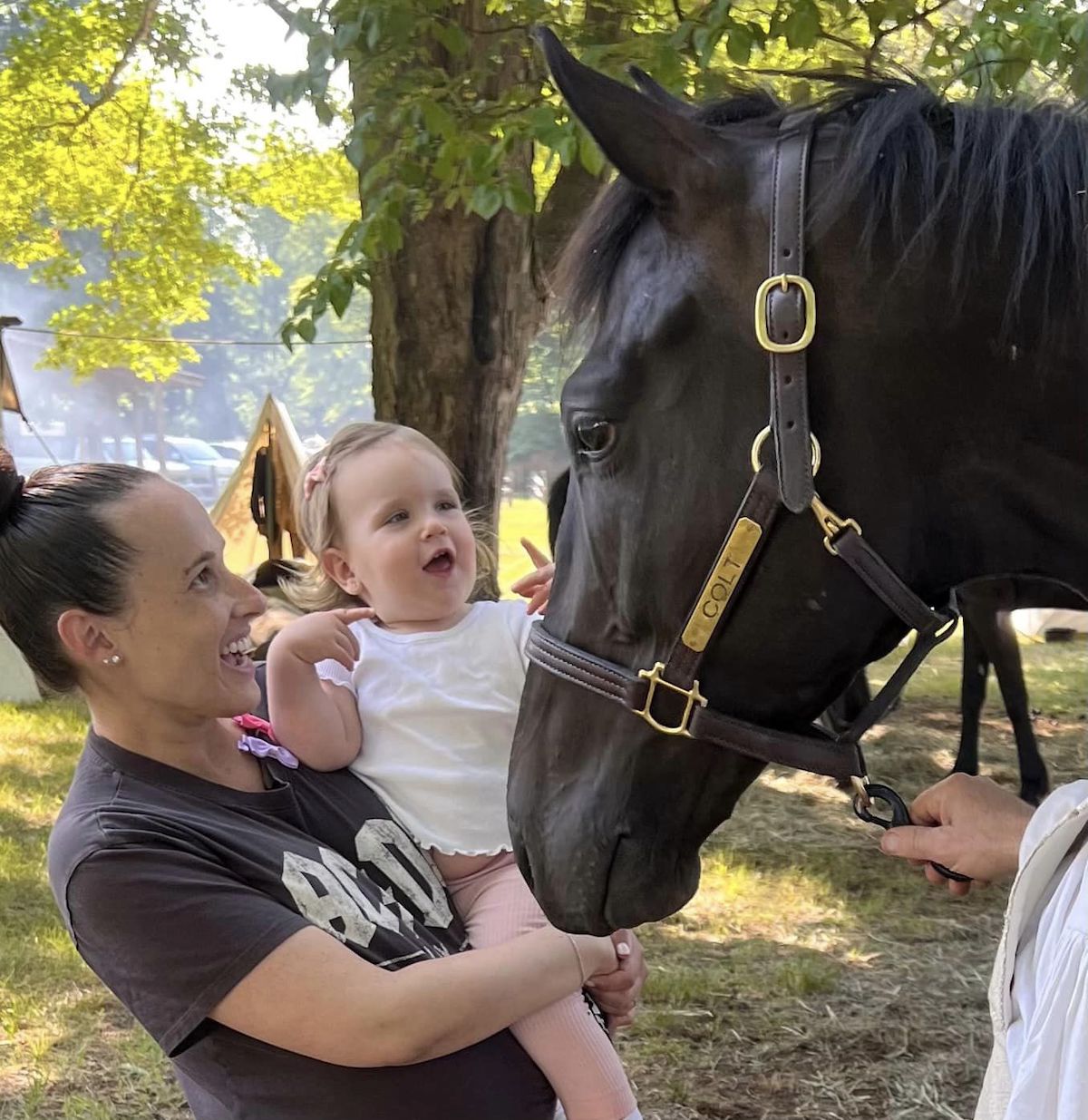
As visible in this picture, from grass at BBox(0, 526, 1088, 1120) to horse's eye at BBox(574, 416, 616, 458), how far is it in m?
2.15

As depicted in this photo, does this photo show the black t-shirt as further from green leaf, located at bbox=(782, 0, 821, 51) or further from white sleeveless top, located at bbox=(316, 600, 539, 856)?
green leaf, located at bbox=(782, 0, 821, 51)

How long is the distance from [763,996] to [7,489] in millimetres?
2664

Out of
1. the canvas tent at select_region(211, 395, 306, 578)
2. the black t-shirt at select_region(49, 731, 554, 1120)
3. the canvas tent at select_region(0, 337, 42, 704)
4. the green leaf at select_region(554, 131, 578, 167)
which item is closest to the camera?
the black t-shirt at select_region(49, 731, 554, 1120)

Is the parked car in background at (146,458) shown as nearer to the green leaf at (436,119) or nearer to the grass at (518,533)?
the grass at (518,533)

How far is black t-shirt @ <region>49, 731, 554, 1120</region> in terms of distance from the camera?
1269 millimetres

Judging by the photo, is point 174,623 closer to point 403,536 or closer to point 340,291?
point 403,536

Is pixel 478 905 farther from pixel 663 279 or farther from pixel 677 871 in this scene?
pixel 663 279

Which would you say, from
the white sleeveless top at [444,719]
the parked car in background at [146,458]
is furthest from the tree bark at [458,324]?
the parked car in background at [146,458]

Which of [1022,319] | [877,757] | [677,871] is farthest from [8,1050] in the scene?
[877,757]

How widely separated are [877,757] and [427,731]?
4385 mm

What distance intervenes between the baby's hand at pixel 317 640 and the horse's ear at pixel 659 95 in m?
0.82

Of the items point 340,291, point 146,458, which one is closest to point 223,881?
point 340,291

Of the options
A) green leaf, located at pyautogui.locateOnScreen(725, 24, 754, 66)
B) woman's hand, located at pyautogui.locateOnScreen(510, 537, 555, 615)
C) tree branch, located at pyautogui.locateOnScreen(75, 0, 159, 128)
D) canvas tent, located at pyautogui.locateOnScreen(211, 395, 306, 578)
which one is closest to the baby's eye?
woman's hand, located at pyautogui.locateOnScreen(510, 537, 555, 615)

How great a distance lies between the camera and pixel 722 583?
1.10m
